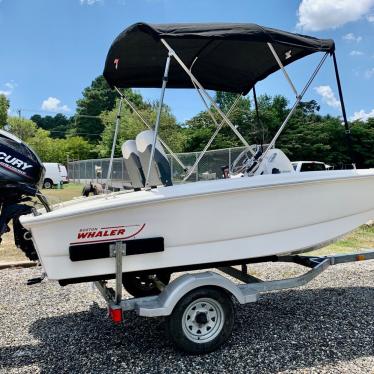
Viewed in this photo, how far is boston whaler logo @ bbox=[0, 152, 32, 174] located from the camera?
4.01m

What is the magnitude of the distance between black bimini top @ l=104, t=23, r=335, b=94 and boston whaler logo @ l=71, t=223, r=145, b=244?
5.38 feet

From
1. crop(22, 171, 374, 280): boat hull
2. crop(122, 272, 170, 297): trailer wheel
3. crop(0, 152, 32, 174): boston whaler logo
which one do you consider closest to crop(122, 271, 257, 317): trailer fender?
crop(22, 171, 374, 280): boat hull

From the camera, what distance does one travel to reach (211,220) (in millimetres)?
3838

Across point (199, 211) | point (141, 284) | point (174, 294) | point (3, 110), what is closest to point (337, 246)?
point (141, 284)

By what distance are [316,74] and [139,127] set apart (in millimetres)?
20980

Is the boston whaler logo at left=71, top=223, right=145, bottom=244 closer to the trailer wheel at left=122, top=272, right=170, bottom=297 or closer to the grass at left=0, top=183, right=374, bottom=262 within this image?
the trailer wheel at left=122, top=272, right=170, bottom=297

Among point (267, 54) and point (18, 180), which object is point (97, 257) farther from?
point (267, 54)

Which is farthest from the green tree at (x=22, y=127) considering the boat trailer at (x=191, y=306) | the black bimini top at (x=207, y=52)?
the boat trailer at (x=191, y=306)

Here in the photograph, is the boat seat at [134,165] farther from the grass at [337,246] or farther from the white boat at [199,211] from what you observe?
the grass at [337,246]

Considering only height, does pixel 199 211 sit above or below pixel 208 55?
below

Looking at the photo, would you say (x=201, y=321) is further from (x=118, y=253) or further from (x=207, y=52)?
(x=207, y=52)

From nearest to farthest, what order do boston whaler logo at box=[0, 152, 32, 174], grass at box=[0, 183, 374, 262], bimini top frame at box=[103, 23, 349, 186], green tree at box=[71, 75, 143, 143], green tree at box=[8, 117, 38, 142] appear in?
bimini top frame at box=[103, 23, 349, 186]
boston whaler logo at box=[0, 152, 32, 174]
grass at box=[0, 183, 374, 262]
green tree at box=[8, 117, 38, 142]
green tree at box=[71, 75, 143, 143]

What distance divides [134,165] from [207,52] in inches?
62.3

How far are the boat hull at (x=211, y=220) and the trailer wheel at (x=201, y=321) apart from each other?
0.31 metres
